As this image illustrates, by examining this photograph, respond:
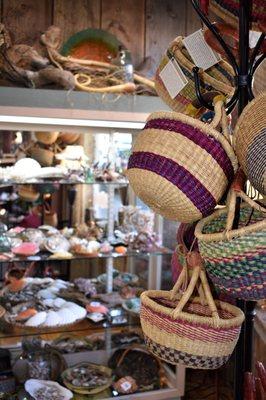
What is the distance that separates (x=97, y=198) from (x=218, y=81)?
158 cm

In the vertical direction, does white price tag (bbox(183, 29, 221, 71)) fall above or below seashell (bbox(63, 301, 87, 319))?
above

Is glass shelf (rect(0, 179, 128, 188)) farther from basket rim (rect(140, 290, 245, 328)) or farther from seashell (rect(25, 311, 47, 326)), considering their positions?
basket rim (rect(140, 290, 245, 328))

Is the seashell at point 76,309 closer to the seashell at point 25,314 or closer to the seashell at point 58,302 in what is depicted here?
the seashell at point 58,302

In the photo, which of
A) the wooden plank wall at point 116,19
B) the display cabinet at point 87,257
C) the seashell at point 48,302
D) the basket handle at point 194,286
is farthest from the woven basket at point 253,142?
the wooden plank wall at point 116,19

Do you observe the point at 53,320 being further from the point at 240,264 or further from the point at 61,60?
the point at 240,264

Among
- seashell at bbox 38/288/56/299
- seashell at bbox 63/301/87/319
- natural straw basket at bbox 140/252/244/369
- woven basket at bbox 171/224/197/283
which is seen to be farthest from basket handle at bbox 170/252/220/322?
seashell at bbox 38/288/56/299

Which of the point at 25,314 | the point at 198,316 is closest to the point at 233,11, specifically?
the point at 198,316

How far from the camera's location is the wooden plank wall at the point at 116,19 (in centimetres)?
251

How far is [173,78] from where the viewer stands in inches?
43.7

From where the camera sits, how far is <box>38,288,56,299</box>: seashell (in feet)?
8.04

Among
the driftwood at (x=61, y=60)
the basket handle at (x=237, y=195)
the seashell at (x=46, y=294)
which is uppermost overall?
the driftwood at (x=61, y=60)

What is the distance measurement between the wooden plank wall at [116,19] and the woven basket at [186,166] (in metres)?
1.91

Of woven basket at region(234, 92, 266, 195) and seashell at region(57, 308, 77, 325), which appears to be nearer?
Answer: woven basket at region(234, 92, 266, 195)

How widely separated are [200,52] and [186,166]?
1.26 feet
